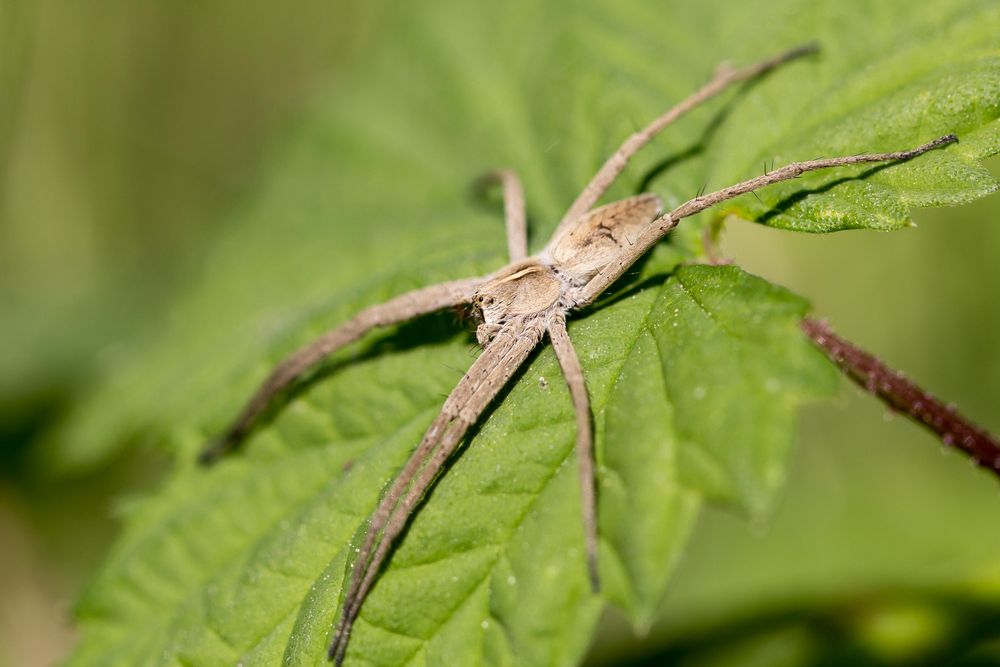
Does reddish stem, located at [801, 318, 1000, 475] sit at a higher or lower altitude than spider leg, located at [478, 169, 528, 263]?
lower

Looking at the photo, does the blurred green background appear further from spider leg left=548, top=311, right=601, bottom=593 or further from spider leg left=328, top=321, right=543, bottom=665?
spider leg left=328, top=321, right=543, bottom=665

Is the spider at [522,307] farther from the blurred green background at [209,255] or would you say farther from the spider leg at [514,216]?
the blurred green background at [209,255]

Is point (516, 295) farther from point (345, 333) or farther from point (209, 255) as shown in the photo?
point (209, 255)

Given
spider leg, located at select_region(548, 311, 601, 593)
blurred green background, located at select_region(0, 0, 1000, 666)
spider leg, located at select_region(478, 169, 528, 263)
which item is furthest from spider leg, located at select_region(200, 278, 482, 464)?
blurred green background, located at select_region(0, 0, 1000, 666)

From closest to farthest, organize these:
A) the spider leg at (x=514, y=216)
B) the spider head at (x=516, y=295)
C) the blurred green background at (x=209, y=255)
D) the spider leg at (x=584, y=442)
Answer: the spider leg at (x=584, y=442)
the spider head at (x=516, y=295)
the spider leg at (x=514, y=216)
the blurred green background at (x=209, y=255)

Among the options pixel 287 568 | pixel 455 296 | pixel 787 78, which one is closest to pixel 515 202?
pixel 455 296

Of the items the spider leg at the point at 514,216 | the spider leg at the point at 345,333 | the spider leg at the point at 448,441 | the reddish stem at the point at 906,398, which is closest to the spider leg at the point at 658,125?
the spider leg at the point at 514,216

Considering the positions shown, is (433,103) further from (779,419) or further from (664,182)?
(779,419)
